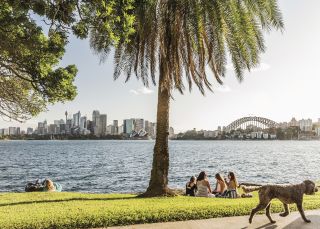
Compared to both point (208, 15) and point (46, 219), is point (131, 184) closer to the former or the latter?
point (208, 15)

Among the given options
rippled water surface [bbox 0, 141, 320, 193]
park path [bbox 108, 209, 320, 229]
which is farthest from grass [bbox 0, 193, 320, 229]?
rippled water surface [bbox 0, 141, 320, 193]

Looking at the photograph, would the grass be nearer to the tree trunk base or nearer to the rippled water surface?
the tree trunk base

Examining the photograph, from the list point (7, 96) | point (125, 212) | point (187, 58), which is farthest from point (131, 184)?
point (125, 212)

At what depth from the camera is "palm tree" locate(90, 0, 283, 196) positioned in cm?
1389

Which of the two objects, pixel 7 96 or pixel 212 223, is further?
pixel 7 96

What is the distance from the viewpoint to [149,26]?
14.6m

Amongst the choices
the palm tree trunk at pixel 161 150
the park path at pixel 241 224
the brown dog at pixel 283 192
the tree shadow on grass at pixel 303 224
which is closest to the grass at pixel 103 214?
the park path at pixel 241 224

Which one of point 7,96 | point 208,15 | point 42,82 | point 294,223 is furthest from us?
point 7,96

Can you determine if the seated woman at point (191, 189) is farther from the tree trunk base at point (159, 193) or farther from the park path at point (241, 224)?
the park path at point (241, 224)

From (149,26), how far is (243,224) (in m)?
8.28

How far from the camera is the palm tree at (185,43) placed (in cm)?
1389

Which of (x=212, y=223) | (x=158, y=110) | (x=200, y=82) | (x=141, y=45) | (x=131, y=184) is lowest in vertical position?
(x=131, y=184)

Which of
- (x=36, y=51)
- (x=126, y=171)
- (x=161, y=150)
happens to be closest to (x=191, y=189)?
(x=161, y=150)

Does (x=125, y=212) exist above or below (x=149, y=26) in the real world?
below
